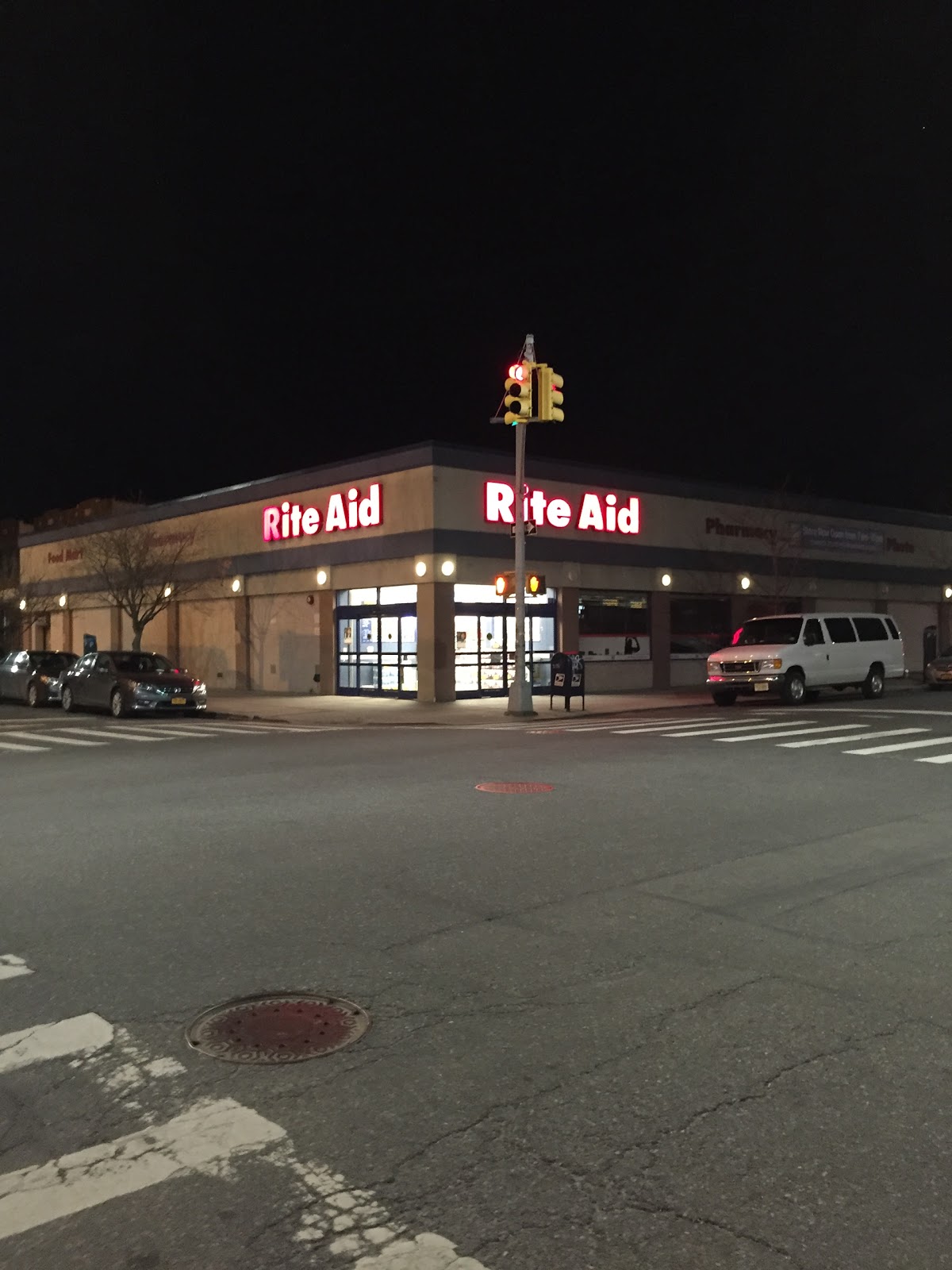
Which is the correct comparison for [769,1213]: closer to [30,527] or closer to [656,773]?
[656,773]

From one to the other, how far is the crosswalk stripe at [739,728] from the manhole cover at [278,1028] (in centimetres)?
1364

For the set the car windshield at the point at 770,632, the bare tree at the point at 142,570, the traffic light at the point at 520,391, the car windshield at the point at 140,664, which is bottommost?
the car windshield at the point at 140,664

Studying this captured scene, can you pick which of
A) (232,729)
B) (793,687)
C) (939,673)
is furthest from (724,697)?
(232,729)

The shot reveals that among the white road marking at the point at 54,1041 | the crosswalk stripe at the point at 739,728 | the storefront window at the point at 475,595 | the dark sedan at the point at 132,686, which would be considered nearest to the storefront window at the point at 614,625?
the storefront window at the point at 475,595

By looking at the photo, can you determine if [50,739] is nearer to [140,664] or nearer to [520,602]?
[140,664]

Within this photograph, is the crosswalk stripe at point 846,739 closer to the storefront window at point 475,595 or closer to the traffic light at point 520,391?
the traffic light at point 520,391

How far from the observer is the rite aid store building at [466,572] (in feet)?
98.6

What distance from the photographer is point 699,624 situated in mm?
37062

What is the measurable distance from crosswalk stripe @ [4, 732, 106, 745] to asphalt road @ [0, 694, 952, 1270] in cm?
804

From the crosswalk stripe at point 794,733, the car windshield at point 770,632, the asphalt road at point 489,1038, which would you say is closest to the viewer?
the asphalt road at point 489,1038

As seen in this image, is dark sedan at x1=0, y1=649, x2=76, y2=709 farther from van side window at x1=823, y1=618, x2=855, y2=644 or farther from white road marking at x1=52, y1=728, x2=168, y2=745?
van side window at x1=823, y1=618, x2=855, y2=644

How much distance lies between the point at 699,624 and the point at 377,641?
11.9m

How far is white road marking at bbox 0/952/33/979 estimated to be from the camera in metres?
5.69

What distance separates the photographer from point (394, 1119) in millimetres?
3971
